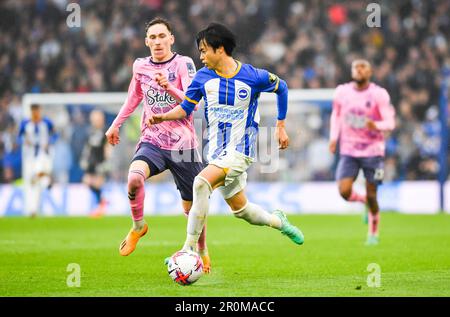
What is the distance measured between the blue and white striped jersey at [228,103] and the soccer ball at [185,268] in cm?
107

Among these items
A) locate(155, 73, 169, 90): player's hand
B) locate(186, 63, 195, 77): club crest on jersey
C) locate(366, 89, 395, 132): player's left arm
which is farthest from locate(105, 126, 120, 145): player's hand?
locate(366, 89, 395, 132): player's left arm

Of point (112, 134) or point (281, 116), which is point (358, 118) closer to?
point (281, 116)

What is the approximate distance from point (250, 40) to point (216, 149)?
62.1ft

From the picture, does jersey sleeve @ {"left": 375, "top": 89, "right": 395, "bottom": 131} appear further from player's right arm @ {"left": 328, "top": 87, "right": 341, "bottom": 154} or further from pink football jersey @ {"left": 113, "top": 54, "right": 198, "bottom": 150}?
pink football jersey @ {"left": 113, "top": 54, "right": 198, "bottom": 150}

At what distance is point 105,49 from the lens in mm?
27875

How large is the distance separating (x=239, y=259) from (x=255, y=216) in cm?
204

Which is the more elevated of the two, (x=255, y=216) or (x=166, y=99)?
(x=166, y=99)

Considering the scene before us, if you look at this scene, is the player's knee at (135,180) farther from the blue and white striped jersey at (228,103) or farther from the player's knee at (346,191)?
the player's knee at (346,191)

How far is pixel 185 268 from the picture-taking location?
852 centimetres

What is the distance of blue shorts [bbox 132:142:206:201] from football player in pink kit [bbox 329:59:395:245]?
4.48m

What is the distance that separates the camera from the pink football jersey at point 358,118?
47.1ft

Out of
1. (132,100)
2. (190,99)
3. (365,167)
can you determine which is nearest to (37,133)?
(365,167)

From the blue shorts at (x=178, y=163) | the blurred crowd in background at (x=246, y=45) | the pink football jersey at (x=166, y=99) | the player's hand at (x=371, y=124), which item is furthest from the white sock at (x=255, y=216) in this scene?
the blurred crowd in background at (x=246, y=45)

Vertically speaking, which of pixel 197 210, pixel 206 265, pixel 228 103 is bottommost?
pixel 206 265
